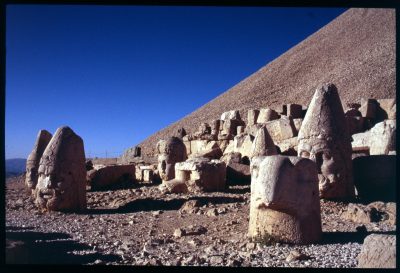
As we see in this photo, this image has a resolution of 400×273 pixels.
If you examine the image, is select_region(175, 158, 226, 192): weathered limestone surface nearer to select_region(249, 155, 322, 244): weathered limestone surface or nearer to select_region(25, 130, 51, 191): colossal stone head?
select_region(25, 130, 51, 191): colossal stone head

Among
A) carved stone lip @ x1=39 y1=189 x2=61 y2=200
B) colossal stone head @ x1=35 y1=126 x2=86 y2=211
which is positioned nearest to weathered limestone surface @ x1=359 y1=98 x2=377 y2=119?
colossal stone head @ x1=35 y1=126 x2=86 y2=211

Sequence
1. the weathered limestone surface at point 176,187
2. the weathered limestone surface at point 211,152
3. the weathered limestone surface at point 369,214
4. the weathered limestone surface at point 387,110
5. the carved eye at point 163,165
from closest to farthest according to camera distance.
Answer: the weathered limestone surface at point 369,214 → the weathered limestone surface at point 176,187 → the carved eye at point 163,165 → the weathered limestone surface at point 387,110 → the weathered limestone surface at point 211,152

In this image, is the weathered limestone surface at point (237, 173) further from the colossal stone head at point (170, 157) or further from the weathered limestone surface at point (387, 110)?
the weathered limestone surface at point (387, 110)

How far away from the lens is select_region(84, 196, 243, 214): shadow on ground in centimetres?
1078

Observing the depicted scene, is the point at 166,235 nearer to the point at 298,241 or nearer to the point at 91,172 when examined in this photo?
the point at 298,241

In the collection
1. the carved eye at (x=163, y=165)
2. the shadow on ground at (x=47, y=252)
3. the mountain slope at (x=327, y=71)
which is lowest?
the shadow on ground at (x=47, y=252)

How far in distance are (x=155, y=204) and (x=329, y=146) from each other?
4.34 metres

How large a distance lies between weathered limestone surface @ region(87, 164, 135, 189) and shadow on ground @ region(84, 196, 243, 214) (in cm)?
430

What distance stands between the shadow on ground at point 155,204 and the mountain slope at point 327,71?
19.4 meters

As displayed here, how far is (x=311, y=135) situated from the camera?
10.2 metres

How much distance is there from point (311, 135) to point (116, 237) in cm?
Answer: 483

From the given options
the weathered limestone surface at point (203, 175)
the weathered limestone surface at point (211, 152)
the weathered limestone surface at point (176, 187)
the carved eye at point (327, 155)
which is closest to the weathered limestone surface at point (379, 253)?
the carved eye at point (327, 155)

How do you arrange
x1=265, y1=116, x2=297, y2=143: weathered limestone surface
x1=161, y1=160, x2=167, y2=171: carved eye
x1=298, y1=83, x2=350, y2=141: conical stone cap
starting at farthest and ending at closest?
x1=265, y1=116, x2=297, y2=143: weathered limestone surface, x1=161, y1=160, x2=167, y2=171: carved eye, x1=298, y1=83, x2=350, y2=141: conical stone cap

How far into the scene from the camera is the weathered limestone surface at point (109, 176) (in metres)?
15.7
